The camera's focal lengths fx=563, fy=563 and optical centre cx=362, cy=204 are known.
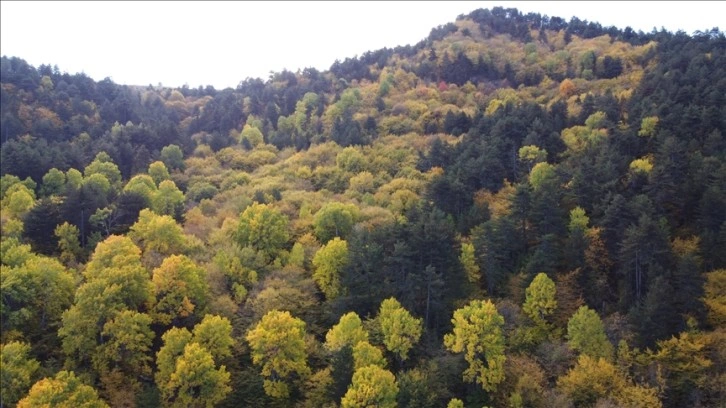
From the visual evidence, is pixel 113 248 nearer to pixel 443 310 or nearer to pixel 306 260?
pixel 306 260

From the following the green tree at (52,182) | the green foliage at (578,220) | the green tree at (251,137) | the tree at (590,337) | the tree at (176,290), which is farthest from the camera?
the green tree at (251,137)

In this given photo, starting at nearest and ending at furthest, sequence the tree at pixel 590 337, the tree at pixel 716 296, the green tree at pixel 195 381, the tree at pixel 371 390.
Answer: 1. the tree at pixel 371 390
2. the green tree at pixel 195 381
3. the tree at pixel 590 337
4. the tree at pixel 716 296

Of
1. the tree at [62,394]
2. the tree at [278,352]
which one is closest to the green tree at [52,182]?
the tree at [62,394]

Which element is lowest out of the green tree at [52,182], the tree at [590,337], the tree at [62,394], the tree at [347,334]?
the tree at [590,337]

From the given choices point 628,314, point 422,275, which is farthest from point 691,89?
point 422,275

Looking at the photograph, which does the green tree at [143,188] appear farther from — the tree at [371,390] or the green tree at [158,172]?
the tree at [371,390]

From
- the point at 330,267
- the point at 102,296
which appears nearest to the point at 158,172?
the point at 330,267

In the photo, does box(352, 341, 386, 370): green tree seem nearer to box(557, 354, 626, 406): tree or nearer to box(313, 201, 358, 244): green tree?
box(557, 354, 626, 406): tree

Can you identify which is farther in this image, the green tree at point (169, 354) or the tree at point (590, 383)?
the green tree at point (169, 354)
